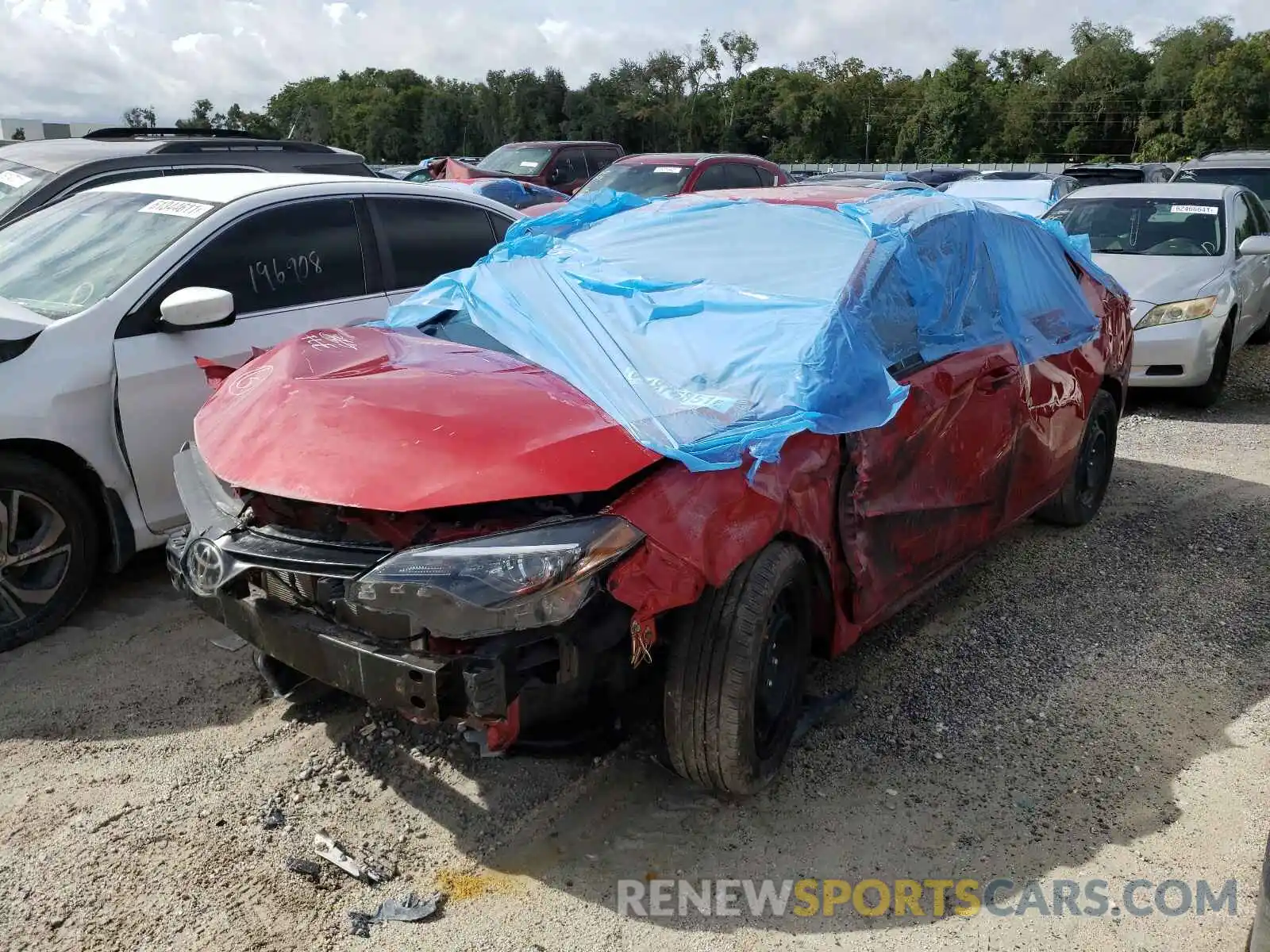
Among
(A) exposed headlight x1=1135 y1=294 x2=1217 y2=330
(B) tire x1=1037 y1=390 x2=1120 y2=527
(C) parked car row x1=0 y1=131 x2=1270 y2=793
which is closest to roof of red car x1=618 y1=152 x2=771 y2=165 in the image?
(A) exposed headlight x1=1135 y1=294 x2=1217 y2=330

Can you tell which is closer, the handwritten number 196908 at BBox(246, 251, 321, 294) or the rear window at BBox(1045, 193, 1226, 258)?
the handwritten number 196908 at BBox(246, 251, 321, 294)

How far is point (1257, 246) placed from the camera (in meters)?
7.72

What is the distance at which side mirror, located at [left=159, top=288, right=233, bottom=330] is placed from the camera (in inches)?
151

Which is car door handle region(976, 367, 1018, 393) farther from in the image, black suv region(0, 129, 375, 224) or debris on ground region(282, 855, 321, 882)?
black suv region(0, 129, 375, 224)

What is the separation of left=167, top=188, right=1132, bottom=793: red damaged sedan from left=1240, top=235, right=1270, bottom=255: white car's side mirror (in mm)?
5012

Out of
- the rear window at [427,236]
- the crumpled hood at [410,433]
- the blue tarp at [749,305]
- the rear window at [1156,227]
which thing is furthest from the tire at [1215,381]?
the crumpled hood at [410,433]

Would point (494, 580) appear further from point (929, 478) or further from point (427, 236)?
point (427, 236)

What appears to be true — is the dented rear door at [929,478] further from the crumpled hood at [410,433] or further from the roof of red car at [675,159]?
the roof of red car at [675,159]

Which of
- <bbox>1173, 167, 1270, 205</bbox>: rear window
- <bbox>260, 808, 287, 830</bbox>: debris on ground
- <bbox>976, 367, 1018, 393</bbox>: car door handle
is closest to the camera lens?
<bbox>260, 808, 287, 830</bbox>: debris on ground

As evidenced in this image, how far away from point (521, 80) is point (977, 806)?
67.6 meters

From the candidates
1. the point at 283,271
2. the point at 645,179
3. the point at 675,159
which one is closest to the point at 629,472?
the point at 283,271

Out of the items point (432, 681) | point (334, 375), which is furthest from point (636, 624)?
point (334, 375)

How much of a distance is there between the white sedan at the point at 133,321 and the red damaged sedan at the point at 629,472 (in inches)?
32.0

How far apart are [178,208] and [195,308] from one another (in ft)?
2.64
